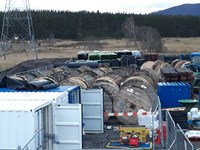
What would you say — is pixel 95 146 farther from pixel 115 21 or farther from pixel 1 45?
pixel 115 21

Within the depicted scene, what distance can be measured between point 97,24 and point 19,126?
137m

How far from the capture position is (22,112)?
11.2 m

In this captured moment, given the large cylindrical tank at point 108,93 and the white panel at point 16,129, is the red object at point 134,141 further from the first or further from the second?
the white panel at point 16,129

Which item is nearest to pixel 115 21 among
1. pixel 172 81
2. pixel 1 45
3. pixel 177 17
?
pixel 177 17

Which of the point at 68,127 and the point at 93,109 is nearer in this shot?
the point at 68,127

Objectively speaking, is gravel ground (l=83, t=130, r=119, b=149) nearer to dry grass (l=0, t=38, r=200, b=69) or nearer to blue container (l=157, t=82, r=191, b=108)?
blue container (l=157, t=82, r=191, b=108)

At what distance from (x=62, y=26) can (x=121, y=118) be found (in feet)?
384

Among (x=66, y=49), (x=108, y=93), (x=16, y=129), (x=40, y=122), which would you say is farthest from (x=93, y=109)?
(x=66, y=49)

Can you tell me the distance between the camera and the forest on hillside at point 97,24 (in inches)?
5276

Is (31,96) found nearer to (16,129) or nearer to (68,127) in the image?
(68,127)

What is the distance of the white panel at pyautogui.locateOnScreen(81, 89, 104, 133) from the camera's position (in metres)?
18.3

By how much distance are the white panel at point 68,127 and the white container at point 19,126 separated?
125 centimetres

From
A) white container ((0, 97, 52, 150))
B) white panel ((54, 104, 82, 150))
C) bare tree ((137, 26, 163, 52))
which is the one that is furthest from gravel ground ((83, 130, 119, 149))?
bare tree ((137, 26, 163, 52))

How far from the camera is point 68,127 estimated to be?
12.9 meters
